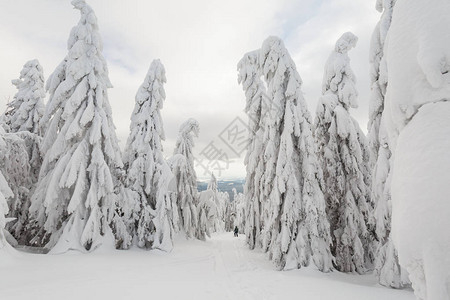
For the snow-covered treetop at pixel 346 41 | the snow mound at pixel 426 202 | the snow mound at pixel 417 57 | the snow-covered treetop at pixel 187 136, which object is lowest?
the snow mound at pixel 426 202

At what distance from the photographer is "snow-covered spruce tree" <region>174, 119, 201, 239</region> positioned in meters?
22.9

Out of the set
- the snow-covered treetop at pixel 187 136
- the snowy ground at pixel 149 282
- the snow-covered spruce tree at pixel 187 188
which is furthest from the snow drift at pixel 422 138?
the snow-covered treetop at pixel 187 136

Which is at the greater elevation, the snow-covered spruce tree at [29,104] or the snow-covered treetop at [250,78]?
the snow-covered treetop at [250,78]

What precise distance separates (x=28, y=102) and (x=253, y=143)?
16.3 metres

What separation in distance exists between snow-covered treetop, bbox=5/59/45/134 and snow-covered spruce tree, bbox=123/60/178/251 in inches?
266

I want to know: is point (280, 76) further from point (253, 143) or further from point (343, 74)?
point (253, 143)

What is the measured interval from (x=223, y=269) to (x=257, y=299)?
4.95m

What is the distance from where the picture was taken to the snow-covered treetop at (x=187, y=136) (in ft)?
85.0

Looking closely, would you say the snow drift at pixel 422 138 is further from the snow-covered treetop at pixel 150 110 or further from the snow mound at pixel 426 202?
the snow-covered treetop at pixel 150 110

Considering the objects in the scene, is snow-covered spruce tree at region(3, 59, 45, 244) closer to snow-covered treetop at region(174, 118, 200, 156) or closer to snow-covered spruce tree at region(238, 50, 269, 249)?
snow-covered treetop at region(174, 118, 200, 156)

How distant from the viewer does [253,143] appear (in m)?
21.0

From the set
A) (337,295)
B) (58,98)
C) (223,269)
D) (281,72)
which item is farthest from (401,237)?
(58,98)

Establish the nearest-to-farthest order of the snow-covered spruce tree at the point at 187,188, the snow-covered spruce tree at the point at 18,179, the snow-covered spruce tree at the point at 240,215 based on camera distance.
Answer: the snow-covered spruce tree at the point at 18,179 < the snow-covered spruce tree at the point at 187,188 < the snow-covered spruce tree at the point at 240,215

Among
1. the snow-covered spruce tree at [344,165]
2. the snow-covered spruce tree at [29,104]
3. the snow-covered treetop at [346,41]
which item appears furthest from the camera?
the snow-covered spruce tree at [29,104]
